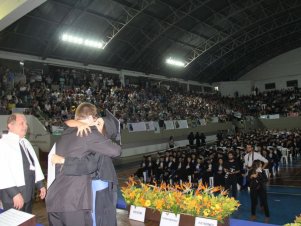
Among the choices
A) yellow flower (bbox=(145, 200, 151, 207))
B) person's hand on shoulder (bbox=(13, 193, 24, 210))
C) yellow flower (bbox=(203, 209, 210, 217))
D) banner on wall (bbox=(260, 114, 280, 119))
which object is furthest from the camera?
banner on wall (bbox=(260, 114, 280, 119))

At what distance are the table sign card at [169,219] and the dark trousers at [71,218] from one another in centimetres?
186

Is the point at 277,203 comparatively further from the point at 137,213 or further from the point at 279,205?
the point at 137,213

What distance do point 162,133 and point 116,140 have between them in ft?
65.5

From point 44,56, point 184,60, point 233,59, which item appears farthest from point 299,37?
point 44,56

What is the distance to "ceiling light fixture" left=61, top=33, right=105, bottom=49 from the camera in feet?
68.2

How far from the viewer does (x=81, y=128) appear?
242 cm

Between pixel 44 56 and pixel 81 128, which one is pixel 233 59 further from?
pixel 81 128

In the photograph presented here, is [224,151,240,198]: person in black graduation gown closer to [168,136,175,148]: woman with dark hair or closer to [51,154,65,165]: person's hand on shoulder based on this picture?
[51,154,65,165]: person's hand on shoulder

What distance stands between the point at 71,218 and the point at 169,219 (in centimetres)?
203

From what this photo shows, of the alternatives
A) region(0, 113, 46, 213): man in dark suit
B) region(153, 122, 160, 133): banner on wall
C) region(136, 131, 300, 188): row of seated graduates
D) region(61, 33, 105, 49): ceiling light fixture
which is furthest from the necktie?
region(153, 122, 160, 133): banner on wall

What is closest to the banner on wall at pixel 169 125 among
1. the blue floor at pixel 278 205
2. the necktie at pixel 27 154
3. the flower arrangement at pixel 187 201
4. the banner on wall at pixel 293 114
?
the blue floor at pixel 278 205

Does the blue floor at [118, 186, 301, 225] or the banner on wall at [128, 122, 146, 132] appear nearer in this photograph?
the blue floor at [118, 186, 301, 225]

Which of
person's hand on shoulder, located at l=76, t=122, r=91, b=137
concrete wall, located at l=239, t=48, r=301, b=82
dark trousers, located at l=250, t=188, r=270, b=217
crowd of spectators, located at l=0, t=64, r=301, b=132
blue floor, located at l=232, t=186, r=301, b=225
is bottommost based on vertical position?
blue floor, located at l=232, t=186, r=301, b=225

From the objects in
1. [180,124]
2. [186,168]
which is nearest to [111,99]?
[180,124]
